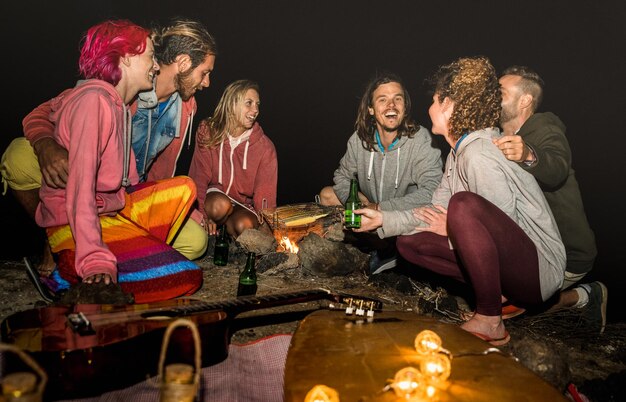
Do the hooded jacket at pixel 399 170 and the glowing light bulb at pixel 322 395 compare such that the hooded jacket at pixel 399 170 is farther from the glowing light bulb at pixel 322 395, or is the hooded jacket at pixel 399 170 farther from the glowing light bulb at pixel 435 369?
the glowing light bulb at pixel 322 395

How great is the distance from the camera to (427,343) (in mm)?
1729

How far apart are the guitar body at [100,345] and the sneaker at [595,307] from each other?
2954 mm

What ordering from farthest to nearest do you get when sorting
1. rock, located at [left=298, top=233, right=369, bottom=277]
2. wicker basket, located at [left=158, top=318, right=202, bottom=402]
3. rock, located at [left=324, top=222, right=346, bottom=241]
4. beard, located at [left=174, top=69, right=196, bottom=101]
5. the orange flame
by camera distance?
the orange flame → rock, located at [left=324, top=222, right=346, bottom=241] → rock, located at [left=298, top=233, right=369, bottom=277] → beard, located at [left=174, top=69, right=196, bottom=101] → wicker basket, located at [left=158, top=318, right=202, bottom=402]

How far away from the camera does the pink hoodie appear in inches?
105

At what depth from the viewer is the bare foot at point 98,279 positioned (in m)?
2.54

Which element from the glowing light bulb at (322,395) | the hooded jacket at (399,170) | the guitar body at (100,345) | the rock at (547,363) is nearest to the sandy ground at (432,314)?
the rock at (547,363)

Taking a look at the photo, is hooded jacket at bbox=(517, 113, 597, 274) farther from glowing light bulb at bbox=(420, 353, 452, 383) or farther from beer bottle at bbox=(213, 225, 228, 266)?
beer bottle at bbox=(213, 225, 228, 266)

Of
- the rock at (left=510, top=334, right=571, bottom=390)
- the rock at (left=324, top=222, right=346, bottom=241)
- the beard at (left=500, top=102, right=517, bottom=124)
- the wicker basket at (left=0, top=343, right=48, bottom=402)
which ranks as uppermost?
the beard at (left=500, top=102, right=517, bottom=124)

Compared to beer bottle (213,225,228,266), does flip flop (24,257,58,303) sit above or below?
above

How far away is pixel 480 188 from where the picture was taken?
286cm

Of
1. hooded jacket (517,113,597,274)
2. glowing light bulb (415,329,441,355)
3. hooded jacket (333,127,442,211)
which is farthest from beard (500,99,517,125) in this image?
glowing light bulb (415,329,441,355)

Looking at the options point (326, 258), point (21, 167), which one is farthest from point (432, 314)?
point (21, 167)

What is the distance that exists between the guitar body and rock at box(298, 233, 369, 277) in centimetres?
224

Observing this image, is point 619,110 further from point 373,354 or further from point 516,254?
point 373,354
